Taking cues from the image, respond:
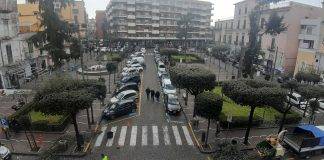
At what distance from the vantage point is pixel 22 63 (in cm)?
4062

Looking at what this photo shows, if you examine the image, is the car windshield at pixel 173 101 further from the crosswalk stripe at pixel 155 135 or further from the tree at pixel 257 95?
the tree at pixel 257 95

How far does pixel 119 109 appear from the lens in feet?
88.2

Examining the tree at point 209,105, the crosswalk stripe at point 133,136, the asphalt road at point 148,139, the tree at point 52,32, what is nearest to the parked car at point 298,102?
the asphalt road at point 148,139

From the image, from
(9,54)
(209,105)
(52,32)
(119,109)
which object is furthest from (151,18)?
(209,105)

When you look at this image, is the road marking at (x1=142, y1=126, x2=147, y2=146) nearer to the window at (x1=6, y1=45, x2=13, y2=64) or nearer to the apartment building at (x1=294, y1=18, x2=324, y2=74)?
the window at (x1=6, y1=45, x2=13, y2=64)

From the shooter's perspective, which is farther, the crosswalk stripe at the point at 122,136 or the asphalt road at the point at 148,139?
the crosswalk stripe at the point at 122,136

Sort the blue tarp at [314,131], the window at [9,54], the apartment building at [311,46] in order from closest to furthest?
the blue tarp at [314,131] < the window at [9,54] < the apartment building at [311,46]

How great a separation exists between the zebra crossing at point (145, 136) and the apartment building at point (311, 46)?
2804 cm

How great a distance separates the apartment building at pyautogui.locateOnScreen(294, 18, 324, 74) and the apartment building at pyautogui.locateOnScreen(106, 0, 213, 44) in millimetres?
49369

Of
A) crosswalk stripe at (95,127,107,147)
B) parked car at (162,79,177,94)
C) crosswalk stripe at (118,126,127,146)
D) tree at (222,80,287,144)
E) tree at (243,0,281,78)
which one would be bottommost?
crosswalk stripe at (95,127,107,147)

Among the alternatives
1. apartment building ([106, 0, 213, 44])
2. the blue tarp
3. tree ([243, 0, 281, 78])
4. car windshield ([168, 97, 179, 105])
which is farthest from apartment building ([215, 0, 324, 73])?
apartment building ([106, 0, 213, 44])

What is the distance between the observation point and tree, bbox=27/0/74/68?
99.6 ft

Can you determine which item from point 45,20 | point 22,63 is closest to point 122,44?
point 22,63

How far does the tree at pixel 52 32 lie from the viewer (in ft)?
99.6
